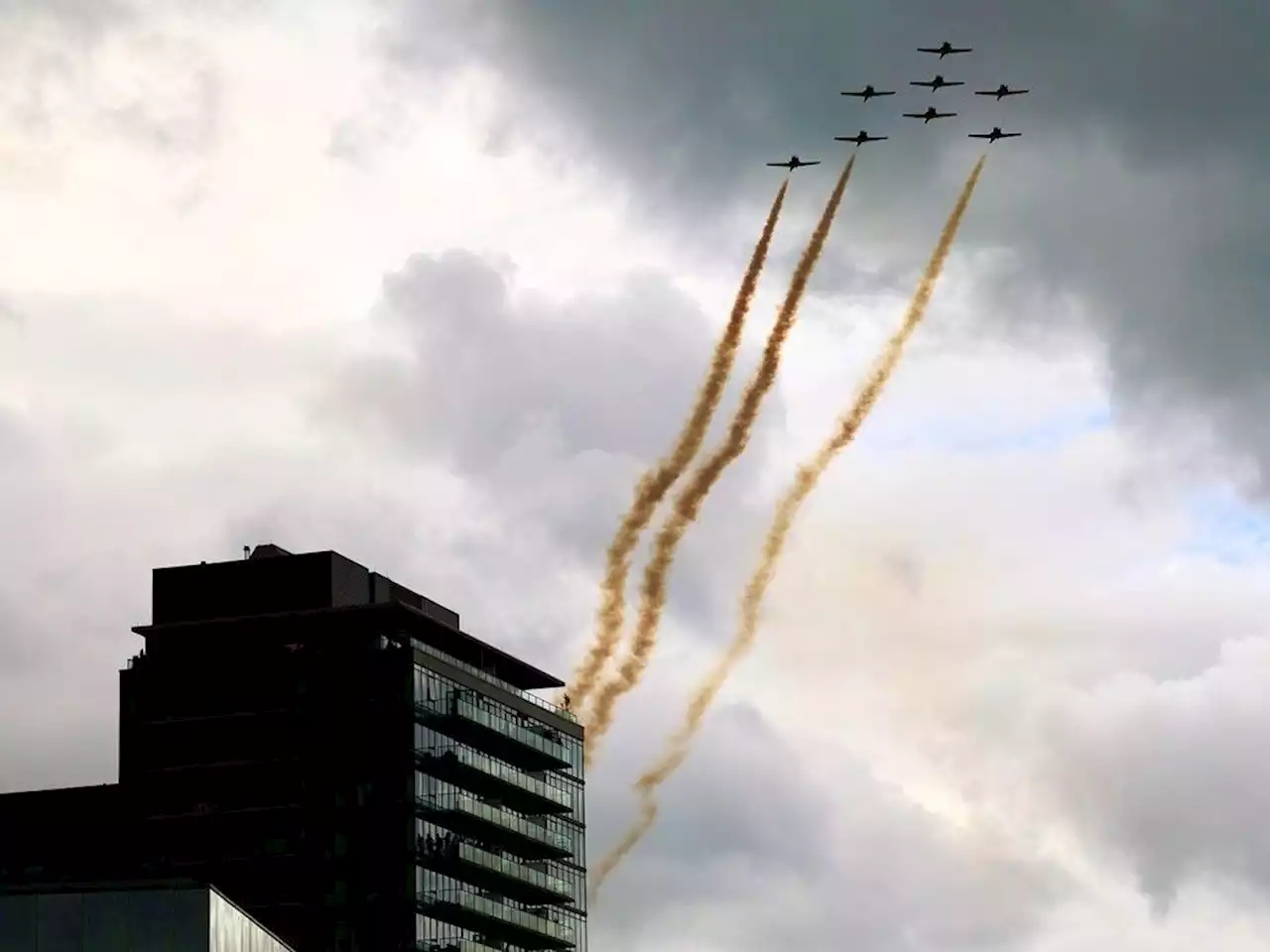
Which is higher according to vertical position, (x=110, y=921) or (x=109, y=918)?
(x=109, y=918)

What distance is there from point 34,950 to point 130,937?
3898mm

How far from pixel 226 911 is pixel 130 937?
6349mm

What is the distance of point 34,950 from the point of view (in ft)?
400

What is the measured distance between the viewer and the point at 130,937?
403 feet

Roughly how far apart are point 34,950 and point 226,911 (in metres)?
9.45

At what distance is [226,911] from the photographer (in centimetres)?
12825
